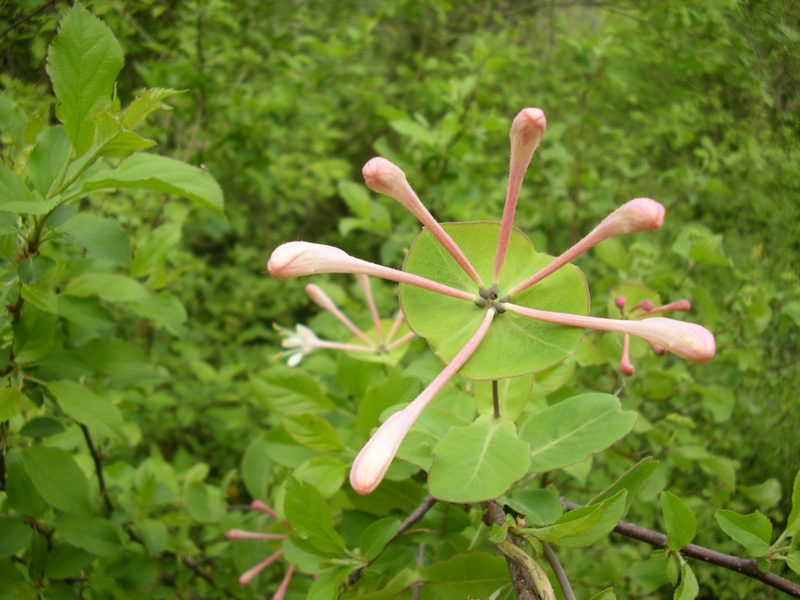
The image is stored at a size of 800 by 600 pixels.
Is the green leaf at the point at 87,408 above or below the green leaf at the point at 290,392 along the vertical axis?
above

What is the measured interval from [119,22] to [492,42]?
1583 millimetres

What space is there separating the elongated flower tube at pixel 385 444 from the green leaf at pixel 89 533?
1.74 ft

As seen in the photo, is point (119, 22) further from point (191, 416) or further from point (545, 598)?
point (545, 598)

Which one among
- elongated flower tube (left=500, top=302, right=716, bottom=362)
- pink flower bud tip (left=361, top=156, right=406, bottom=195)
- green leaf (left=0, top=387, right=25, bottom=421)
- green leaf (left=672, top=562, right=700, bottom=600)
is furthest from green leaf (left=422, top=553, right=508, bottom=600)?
green leaf (left=0, top=387, right=25, bottom=421)

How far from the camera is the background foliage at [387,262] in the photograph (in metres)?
0.82

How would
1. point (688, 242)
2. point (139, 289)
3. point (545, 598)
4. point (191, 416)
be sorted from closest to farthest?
point (545, 598), point (139, 289), point (688, 242), point (191, 416)

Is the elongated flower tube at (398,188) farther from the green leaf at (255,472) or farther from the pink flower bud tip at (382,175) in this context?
the green leaf at (255,472)

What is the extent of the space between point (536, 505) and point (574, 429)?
0.10m

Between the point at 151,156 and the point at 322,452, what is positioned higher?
the point at 151,156

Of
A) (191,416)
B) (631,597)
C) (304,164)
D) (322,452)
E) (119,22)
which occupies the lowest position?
(191,416)

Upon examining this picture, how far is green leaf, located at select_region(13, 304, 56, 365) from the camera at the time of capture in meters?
0.68

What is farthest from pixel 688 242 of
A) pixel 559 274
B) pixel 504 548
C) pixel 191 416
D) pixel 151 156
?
pixel 191 416

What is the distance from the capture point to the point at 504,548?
0.54 meters

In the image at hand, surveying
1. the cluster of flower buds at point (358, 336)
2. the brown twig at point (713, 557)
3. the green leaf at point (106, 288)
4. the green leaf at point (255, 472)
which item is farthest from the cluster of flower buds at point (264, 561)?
the brown twig at point (713, 557)
